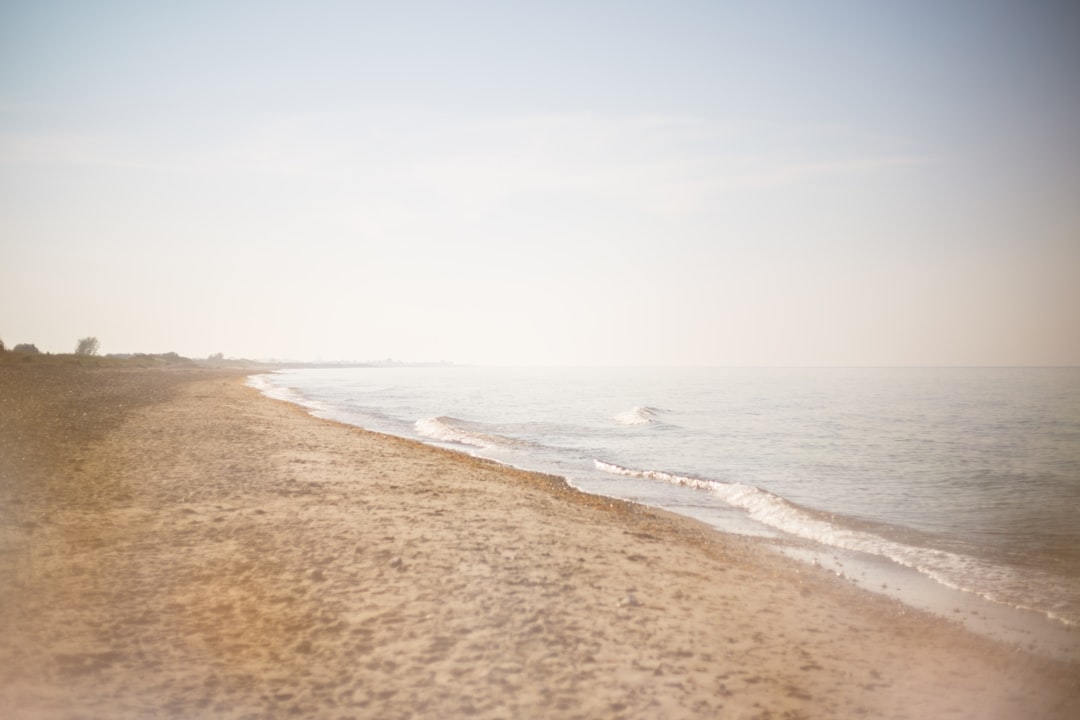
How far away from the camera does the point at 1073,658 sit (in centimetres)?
812

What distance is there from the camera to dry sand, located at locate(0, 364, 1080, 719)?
648 cm

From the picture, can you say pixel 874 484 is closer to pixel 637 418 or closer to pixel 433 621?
pixel 433 621

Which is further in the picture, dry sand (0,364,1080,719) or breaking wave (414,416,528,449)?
breaking wave (414,416,528,449)

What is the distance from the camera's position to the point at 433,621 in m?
8.13

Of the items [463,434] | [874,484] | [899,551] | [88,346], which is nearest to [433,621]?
[899,551]

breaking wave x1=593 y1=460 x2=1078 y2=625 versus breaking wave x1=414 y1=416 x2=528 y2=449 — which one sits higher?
breaking wave x1=593 y1=460 x2=1078 y2=625

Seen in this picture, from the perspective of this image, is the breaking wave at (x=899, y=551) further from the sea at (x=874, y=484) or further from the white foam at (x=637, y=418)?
the white foam at (x=637, y=418)

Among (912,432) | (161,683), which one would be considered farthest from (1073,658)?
(912,432)

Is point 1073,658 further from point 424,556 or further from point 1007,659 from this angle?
point 424,556

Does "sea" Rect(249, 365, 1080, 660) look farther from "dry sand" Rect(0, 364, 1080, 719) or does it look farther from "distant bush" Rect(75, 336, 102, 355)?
"distant bush" Rect(75, 336, 102, 355)

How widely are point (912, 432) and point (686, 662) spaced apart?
126 feet

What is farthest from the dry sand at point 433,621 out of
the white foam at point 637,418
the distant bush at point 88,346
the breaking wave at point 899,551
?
the distant bush at point 88,346

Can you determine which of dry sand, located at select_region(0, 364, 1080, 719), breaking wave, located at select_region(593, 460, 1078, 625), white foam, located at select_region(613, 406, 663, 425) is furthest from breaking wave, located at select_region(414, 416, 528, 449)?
dry sand, located at select_region(0, 364, 1080, 719)

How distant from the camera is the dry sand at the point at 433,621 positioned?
6.48 meters
